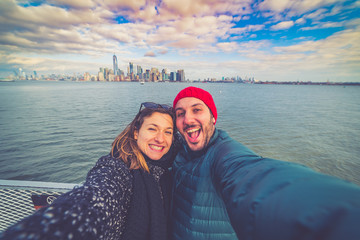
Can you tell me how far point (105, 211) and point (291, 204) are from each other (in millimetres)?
1443

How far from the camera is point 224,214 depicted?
1.90 meters

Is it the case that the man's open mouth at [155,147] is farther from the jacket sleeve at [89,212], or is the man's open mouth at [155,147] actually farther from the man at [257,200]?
the jacket sleeve at [89,212]

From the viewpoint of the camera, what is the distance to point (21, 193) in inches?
100

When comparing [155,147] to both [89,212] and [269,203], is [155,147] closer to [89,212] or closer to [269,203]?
[89,212]

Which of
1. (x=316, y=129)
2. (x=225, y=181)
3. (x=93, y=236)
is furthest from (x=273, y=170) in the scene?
(x=316, y=129)

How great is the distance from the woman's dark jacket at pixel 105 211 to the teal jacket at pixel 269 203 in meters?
0.58

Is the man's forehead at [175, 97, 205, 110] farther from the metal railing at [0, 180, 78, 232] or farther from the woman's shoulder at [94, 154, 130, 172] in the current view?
the metal railing at [0, 180, 78, 232]

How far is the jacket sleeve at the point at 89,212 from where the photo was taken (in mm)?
809

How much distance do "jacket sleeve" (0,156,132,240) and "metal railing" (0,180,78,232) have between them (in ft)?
4.63

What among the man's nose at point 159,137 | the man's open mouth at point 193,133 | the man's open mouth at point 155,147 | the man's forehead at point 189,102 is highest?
the man's forehead at point 189,102

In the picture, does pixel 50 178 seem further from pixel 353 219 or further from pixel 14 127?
pixel 14 127

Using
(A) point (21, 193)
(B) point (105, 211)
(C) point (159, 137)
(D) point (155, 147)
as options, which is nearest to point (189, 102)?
(C) point (159, 137)

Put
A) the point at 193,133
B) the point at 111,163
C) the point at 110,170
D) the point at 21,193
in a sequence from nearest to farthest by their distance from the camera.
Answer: the point at 110,170, the point at 111,163, the point at 21,193, the point at 193,133

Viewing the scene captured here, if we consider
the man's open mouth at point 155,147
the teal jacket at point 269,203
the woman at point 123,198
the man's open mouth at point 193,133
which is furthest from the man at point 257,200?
the man's open mouth at point 155,147
